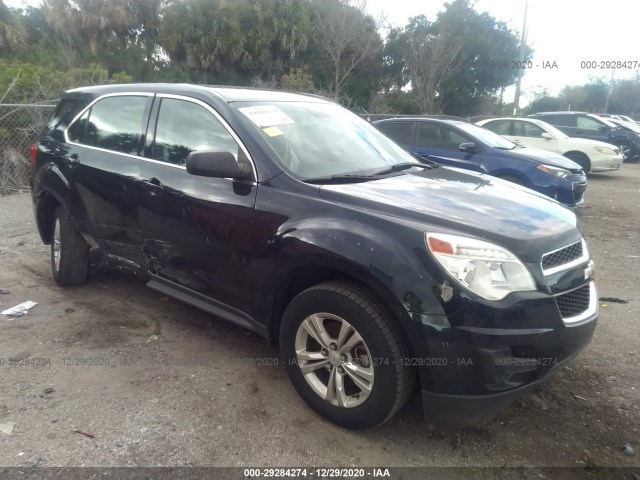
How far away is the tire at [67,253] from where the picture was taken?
4.47m

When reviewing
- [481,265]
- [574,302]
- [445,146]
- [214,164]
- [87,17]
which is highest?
[87,17]

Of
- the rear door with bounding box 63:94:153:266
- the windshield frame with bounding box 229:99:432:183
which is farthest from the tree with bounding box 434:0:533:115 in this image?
the rear door with bounding box 63:94:153:266

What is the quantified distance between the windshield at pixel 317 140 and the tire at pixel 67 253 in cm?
220

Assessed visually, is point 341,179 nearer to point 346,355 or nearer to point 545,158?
point 346,355

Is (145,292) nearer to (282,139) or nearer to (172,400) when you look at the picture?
(172,400)

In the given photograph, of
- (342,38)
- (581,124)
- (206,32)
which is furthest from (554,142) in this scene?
(206,32)

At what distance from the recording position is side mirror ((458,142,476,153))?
7.84 metres

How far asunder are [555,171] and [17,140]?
9.66 meters

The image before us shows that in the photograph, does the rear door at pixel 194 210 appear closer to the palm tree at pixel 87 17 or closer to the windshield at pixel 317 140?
the windshield at pixel 317 140

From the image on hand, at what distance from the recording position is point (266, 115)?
332 cm

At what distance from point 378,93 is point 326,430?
85.1 feet

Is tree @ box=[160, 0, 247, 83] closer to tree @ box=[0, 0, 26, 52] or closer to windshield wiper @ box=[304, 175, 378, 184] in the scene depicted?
tree @ box=[0, 0, 26, 52]

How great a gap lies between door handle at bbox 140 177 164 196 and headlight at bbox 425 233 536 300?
1942 millimetres

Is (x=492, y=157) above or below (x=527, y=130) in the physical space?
below
